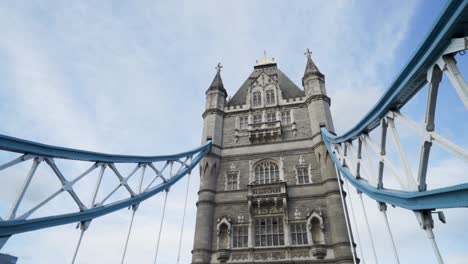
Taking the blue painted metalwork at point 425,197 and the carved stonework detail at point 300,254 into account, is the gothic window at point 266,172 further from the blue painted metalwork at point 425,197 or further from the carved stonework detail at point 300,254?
the blue painted metalwork at point 425,197

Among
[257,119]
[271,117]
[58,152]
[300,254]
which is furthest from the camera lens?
[257,119]

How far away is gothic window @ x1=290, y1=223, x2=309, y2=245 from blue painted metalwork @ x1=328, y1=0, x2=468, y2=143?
334 inches

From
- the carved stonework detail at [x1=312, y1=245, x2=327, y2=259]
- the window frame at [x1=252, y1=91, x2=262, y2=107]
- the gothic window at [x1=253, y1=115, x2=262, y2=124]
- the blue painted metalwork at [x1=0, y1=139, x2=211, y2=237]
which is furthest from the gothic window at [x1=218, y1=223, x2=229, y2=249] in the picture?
the window frame at [x1=252, y1=91, x2=262, y2=107]

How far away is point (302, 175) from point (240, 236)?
5.41 meters

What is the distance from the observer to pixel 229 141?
20.1 metres

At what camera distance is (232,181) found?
18.0 metres

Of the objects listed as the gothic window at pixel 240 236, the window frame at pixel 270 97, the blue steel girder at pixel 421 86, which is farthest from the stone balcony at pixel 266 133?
the blue steel girder at pixel 421 86

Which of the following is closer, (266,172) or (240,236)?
(240,236)

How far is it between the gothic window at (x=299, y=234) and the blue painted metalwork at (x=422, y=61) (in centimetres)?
848

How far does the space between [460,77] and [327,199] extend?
1193 cm

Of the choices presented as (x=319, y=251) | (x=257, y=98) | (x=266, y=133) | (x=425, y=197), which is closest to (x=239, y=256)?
(x=319, y=251)

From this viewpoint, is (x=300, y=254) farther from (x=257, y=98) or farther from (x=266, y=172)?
(x=257, y=98)

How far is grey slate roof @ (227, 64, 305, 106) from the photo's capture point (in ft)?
74.4

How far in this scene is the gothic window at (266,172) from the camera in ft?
57.6
